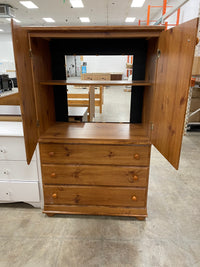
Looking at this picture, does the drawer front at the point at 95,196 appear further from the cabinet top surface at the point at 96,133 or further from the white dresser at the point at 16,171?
the cabinet top surface at the point at 96,133

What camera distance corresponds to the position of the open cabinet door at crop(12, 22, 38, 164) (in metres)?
1.08

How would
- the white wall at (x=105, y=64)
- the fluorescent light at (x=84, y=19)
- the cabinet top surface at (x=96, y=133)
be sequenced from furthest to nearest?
the white wall at (x=105, y=64), the fluorescent light at (x=84, y=19), the cabinet top surface at (x=96, y=133)

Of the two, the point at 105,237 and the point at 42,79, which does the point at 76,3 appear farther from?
Answer: the point at 105,237

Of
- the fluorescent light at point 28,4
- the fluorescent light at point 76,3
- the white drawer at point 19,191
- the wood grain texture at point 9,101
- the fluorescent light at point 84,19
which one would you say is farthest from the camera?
the fluorescent light at point 84,19

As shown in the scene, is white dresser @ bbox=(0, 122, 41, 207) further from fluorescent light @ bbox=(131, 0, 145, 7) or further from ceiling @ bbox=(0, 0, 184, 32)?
fluorescent light @ bbox=(131, 0, 145, 7)

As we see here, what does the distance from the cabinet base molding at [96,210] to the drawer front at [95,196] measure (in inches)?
1.5

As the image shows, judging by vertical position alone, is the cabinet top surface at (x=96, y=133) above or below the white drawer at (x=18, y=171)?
above

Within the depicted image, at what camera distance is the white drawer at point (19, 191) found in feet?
5.57

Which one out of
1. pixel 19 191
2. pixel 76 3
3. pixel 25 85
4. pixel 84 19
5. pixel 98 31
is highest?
pixel 84 19

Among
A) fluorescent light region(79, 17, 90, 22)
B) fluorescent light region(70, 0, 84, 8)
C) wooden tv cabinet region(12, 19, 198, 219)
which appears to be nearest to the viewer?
wooden tv cabinet region(12, 19, 198, 219)

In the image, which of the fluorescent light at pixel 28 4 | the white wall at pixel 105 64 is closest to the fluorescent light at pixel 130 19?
the white wall at pixel 105 64

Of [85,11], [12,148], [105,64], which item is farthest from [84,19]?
[12,148]

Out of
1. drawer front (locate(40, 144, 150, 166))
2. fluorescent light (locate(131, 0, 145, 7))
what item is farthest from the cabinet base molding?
fluorescent light (locate(131, 0, 145, 7))

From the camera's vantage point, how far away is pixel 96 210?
167 centimetres
